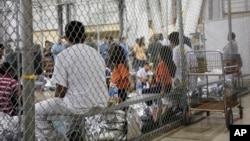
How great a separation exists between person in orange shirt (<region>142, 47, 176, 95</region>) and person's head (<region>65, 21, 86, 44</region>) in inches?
75.2

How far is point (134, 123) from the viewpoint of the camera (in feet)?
13.1

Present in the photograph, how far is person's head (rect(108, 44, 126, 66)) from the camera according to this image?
449 cm

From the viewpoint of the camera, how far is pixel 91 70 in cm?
322

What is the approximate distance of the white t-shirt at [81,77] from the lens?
303cm

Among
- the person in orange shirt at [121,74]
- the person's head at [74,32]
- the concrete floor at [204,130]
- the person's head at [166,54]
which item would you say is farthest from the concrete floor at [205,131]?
the person's head at [74,32]

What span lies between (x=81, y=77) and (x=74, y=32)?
46 cm

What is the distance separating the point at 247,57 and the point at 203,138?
16.1 ft

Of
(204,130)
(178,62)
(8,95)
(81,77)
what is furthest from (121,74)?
(8,95)

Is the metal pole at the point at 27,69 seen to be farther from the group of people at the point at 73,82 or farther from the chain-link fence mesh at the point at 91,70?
the group of people at the point at 73,82

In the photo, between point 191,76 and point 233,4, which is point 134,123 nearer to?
point 191,76

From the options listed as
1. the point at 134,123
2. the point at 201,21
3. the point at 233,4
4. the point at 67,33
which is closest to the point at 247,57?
the point at 201,21

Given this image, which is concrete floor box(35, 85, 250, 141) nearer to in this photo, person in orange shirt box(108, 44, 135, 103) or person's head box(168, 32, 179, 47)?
Answer: person in orange shirt box(108, 44, 135, 103)

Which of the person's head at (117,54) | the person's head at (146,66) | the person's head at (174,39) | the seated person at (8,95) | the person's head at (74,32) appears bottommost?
the seated person at (8,95)

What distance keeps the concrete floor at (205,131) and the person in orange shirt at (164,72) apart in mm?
634
